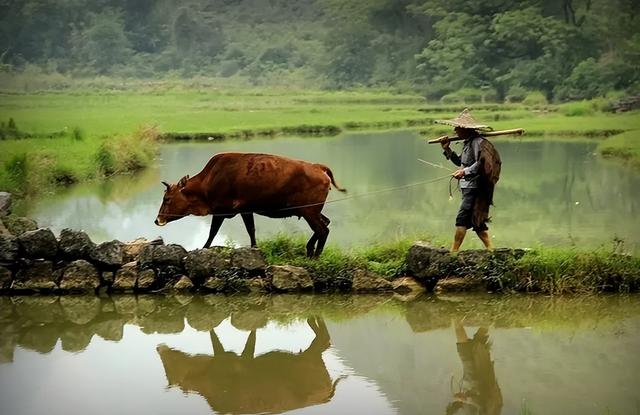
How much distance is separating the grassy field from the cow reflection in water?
6.60 metres

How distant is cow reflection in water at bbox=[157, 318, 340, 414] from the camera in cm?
437

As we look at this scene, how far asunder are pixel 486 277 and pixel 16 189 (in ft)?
22.9

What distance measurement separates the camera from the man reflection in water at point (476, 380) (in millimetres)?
4258

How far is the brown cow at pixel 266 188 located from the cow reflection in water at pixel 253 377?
136 cm

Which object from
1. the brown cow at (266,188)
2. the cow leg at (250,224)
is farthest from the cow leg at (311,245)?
the cow leg at (250,224)

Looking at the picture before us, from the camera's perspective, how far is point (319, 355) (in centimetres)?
510

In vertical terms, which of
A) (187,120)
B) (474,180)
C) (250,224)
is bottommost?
(187,120)

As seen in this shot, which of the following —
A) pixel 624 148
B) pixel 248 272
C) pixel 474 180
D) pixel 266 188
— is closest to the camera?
pixel 248 272

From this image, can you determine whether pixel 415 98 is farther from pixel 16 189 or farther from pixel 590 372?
pixel 590 372

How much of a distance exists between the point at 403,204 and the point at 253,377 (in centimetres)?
632

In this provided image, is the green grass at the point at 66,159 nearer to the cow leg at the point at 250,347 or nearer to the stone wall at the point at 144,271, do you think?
the stone wall at the point at 144,271

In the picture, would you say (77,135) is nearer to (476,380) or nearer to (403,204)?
(403,204)

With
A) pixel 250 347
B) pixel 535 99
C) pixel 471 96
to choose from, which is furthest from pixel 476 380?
pixel 471 96

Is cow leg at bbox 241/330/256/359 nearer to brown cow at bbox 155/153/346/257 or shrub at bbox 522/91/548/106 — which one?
brown cow at bbox 155/153/346/257
